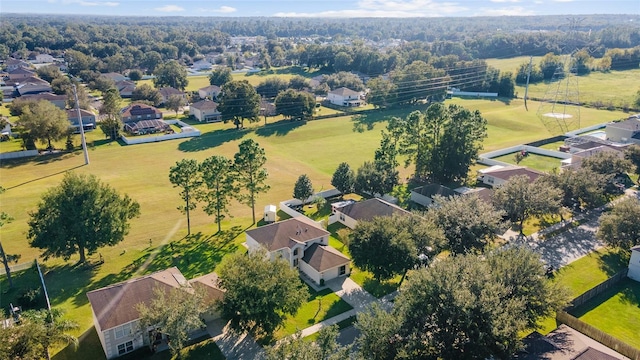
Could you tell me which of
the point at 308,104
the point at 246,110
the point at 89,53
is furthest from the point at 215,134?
the point at 89,53

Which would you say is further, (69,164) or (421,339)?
(69,164)

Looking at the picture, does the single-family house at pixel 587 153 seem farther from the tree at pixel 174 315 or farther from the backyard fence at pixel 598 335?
the tree at pixel 174 315

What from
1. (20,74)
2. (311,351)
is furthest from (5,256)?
(20,74)

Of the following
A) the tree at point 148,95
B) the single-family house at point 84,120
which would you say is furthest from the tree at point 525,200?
the tree at point 148,95

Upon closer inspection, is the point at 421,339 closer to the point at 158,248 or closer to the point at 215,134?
the point at 158,248

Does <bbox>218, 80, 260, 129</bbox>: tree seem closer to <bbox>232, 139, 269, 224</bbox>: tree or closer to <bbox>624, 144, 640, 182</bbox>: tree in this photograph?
<bbox>232, 139, 269, 224</bbox>: tree

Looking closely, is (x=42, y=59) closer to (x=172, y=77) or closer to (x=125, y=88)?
(x=125, y=88)
